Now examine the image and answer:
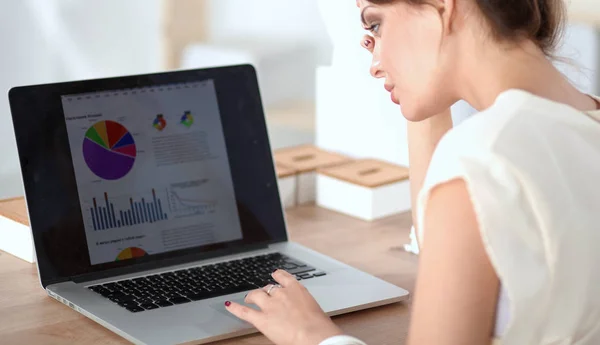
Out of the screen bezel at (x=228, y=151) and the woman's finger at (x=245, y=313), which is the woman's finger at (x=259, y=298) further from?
the screen bezel at (x=228, y=151)

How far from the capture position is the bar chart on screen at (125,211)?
48.7 inches

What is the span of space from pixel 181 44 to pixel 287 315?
3.62 m

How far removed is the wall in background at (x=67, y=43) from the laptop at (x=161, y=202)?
2048mm

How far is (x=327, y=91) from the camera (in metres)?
1.72

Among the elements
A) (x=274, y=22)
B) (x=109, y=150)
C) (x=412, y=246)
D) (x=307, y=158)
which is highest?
(x=274, y=22)

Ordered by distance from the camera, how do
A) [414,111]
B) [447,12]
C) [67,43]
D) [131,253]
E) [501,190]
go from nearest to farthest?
[501,190] < [447,12] < [414,111] < [131,253] < [67,43]

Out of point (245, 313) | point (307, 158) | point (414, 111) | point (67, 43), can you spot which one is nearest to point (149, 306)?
point (245, 313)

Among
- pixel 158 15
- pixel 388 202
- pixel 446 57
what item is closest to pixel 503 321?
pixel 446 57

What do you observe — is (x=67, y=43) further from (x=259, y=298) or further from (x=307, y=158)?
(x=259, y=298)

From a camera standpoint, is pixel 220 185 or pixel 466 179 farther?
pixel 220 185

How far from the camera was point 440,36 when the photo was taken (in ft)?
3.02

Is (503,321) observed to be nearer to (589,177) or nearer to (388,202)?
(589,177)

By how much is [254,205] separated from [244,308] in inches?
13.1

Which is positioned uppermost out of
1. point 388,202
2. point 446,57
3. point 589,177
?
point 446,57
